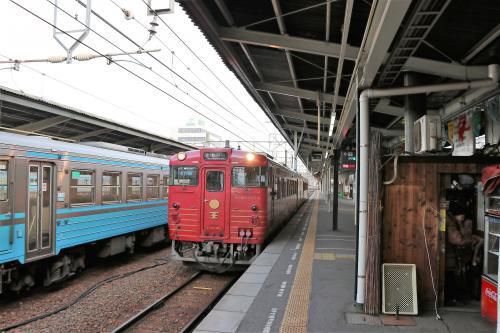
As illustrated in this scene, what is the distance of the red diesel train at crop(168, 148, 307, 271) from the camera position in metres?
9.47

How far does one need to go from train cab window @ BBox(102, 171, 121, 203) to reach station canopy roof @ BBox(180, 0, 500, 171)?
3.98m

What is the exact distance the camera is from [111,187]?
1068cm

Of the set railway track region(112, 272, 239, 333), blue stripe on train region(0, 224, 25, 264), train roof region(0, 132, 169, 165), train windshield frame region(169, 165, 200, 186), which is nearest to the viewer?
railway track region(112, 272, 239, 333)

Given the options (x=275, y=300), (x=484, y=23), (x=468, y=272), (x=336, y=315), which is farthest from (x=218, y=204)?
(x=484, y=23)

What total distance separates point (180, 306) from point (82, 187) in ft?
12.0

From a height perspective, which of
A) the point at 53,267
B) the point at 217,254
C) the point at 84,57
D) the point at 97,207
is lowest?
the point at 53,267

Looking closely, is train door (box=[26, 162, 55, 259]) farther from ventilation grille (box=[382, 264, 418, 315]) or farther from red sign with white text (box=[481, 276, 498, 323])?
red sign with white text (box=[481, 276, 498, 323])

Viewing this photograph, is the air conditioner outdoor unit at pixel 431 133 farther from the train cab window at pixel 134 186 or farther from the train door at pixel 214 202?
the train cab window at pixel 134 186

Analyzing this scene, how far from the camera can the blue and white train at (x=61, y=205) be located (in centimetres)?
735

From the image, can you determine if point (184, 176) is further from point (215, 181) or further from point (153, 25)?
point (153, 25)

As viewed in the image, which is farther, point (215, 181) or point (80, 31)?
point (215, 181)

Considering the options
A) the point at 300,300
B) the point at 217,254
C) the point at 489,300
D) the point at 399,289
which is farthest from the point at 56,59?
the point at 489,300

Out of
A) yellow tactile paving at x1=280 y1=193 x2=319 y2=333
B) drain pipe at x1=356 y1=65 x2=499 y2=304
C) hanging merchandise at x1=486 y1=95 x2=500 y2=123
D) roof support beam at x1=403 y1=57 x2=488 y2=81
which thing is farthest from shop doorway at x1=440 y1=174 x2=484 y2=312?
hanging merchandise at x1=486 y1=95 x2=500 y2=123

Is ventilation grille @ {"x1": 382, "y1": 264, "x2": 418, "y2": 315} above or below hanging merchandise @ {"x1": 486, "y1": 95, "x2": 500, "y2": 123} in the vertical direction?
below
